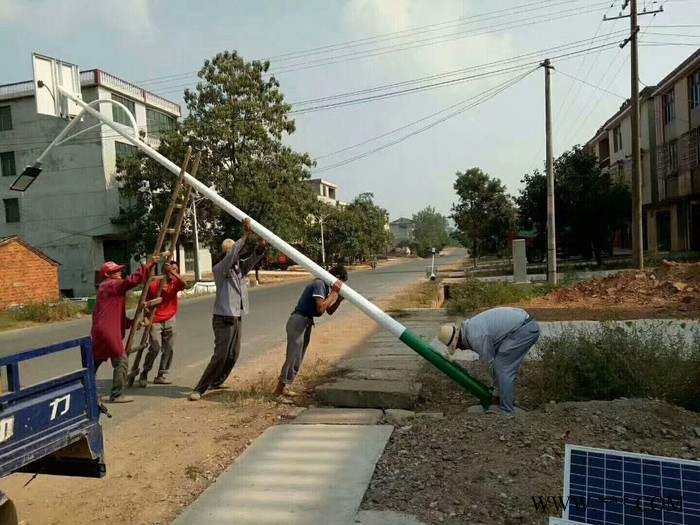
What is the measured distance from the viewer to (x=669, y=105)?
31719 millimetres

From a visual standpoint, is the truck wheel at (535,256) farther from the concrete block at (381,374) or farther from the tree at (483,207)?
the concrete block at (381,374)

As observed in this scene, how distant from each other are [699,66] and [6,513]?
31.9m

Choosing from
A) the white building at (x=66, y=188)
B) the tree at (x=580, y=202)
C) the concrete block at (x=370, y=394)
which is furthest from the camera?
the white building at (x=66, y=188)

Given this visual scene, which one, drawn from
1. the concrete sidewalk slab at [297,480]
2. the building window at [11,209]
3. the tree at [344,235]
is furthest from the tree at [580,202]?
the building window at [11,209]

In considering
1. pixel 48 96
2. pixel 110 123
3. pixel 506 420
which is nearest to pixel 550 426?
pixel 506 420

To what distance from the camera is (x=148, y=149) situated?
710 cm

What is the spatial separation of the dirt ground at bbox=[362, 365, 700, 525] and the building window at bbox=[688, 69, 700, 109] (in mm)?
28170

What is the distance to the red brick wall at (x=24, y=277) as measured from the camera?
68.4 ft

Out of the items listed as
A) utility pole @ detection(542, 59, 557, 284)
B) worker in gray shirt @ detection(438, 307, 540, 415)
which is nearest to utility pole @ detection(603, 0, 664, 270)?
utility pole @ detection(542, 59, 557, 284)

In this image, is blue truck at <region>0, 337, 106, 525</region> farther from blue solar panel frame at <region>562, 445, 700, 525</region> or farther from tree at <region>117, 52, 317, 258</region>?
tree at <region>117, 52, 317, 258</region>

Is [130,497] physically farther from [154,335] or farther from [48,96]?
[48,96]

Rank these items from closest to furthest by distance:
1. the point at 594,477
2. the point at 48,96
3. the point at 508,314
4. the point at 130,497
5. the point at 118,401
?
the point at 594,477 → the point at 130,497 → the point at 508,314 → the point at 118,401 → the point at 48,96

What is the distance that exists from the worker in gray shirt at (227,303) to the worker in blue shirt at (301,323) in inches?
27.9

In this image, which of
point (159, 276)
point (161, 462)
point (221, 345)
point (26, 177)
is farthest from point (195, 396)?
point (26, 177)
